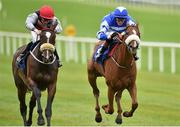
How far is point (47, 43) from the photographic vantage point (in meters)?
13.3

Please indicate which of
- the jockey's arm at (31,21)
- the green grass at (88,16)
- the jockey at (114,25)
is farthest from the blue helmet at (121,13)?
the green grass at (88,16)

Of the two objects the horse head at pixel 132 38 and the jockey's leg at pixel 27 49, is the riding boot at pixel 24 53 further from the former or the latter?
the horse head at pixel 132 38

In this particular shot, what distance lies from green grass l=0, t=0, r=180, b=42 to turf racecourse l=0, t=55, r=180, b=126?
15795mm

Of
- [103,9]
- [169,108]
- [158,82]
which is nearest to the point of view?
[169,108]

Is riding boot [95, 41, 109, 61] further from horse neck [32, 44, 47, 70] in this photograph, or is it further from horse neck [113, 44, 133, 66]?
horse neck [32, 44, 47, 70]

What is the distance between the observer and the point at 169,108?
730 inches

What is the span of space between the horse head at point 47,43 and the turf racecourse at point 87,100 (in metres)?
2.37

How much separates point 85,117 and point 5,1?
36.5m

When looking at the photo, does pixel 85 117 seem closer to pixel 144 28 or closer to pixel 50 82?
pixel 50 82

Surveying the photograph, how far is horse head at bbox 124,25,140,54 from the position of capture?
1288cm

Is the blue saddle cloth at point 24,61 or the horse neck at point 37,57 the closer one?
the horse neck at point 37,57

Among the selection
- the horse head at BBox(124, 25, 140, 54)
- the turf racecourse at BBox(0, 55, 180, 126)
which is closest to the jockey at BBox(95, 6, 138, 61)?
the horse head at BBox(124, 25, 140, 54)

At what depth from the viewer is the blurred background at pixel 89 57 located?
56.9 ft

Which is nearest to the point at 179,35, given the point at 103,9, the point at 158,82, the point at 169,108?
the point at 103,9
